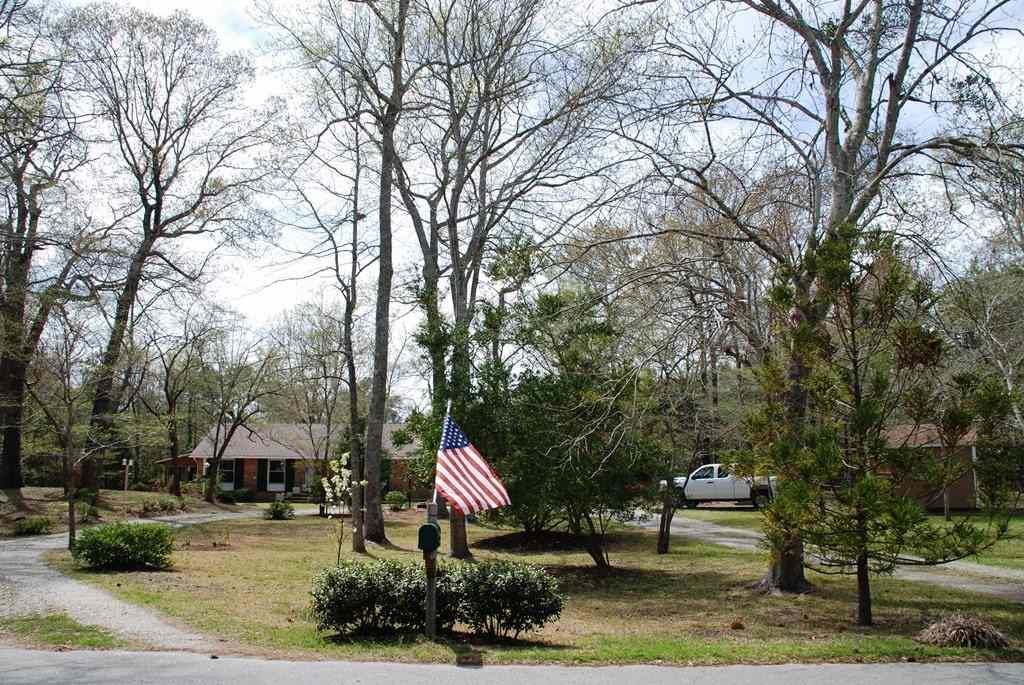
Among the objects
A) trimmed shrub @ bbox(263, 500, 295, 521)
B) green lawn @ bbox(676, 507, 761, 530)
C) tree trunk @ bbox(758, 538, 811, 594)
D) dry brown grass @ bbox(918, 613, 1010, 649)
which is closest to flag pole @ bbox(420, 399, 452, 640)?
dry brown grass @ bbox(918, 613, 1010, 649)

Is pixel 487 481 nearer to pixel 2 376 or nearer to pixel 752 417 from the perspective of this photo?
pixel 752 417

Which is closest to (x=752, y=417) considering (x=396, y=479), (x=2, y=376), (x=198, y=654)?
(x=198, y=654)

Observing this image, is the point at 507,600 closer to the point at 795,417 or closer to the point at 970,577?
the point at 795,417

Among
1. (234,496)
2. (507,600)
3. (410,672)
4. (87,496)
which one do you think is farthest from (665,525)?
(234,496)

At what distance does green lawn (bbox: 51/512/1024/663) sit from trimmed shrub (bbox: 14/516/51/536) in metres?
5.18

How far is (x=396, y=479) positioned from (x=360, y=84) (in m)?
37.7

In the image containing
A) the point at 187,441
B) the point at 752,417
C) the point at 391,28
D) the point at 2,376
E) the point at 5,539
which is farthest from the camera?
the point at 187,441

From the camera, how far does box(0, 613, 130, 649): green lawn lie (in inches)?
340

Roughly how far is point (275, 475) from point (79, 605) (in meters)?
46.4

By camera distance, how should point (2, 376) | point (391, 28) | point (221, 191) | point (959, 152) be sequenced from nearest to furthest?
point (959, 152)
point (391, 28)
point (2, 376)
point (221, 191)

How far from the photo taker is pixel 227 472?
185 feet

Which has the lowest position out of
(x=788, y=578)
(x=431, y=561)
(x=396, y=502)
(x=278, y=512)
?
(x=396, y=502)

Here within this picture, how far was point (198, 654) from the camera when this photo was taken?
820 cm

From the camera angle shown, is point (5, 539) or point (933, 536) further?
point (5, 539)
